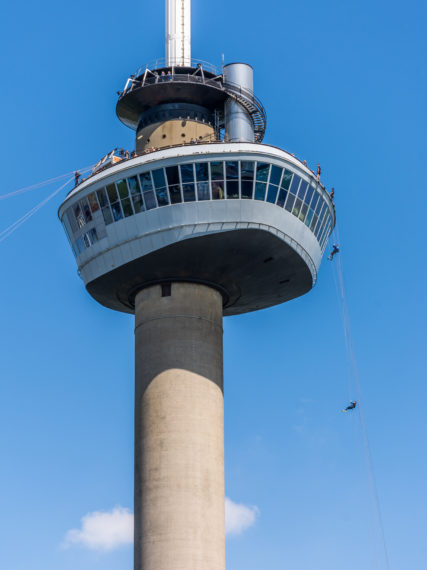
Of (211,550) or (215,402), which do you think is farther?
(215,402)

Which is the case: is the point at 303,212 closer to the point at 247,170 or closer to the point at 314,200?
the point at 314,200

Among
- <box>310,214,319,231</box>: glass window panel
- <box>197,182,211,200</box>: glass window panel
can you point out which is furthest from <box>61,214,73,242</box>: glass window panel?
<box>310,214,319,231</box>: glass window panel

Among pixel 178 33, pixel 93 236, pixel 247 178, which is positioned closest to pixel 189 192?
pixel 247 178

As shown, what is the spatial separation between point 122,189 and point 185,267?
5.03 metres

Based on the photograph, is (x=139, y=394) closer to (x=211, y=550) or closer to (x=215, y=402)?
(x=215, y=402)

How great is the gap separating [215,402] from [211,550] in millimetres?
7230

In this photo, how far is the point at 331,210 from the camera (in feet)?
172

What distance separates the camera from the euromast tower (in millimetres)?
46031

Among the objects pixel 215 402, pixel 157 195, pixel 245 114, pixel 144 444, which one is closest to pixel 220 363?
pixel 215 402

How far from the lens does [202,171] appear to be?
156 feet

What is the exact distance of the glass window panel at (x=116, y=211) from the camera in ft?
161

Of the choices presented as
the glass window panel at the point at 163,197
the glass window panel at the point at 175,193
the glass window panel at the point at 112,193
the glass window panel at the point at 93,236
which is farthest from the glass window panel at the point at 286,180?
the glass window panel at the point at 93,236

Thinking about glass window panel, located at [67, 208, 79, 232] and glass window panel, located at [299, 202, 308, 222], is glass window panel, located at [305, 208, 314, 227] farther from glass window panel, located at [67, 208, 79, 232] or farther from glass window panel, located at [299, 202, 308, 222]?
glass window panel, located at [67, 208, 79, 232]

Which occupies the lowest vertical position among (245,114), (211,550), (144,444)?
(211,550)
